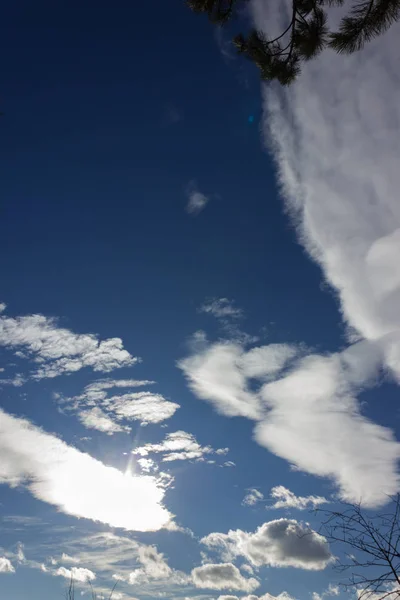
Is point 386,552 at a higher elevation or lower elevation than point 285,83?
lower

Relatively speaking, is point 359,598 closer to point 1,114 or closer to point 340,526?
point 340,526

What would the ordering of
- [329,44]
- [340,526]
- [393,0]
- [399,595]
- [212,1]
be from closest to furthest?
[399,595], [340,526], [393,0], [329,44], [212,1]

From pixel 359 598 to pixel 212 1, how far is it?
1005cm

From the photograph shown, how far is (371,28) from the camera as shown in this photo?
24.3 feet

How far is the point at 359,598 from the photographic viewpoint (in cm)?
307

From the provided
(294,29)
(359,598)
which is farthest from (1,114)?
(294,29)

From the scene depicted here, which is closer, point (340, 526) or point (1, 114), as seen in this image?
point (340, 526)

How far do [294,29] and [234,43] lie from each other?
1343 millimetres

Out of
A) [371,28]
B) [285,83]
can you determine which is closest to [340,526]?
[371,28]

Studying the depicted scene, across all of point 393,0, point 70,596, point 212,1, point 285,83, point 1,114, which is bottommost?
point 70,596

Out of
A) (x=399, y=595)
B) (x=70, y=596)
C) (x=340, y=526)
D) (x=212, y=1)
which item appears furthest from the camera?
(x=70, y=596)

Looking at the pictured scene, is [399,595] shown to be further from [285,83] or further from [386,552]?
Result: [285,83]

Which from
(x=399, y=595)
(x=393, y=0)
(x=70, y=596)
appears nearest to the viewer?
(x=399, y=595)

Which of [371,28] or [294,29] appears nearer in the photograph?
[371,28]
